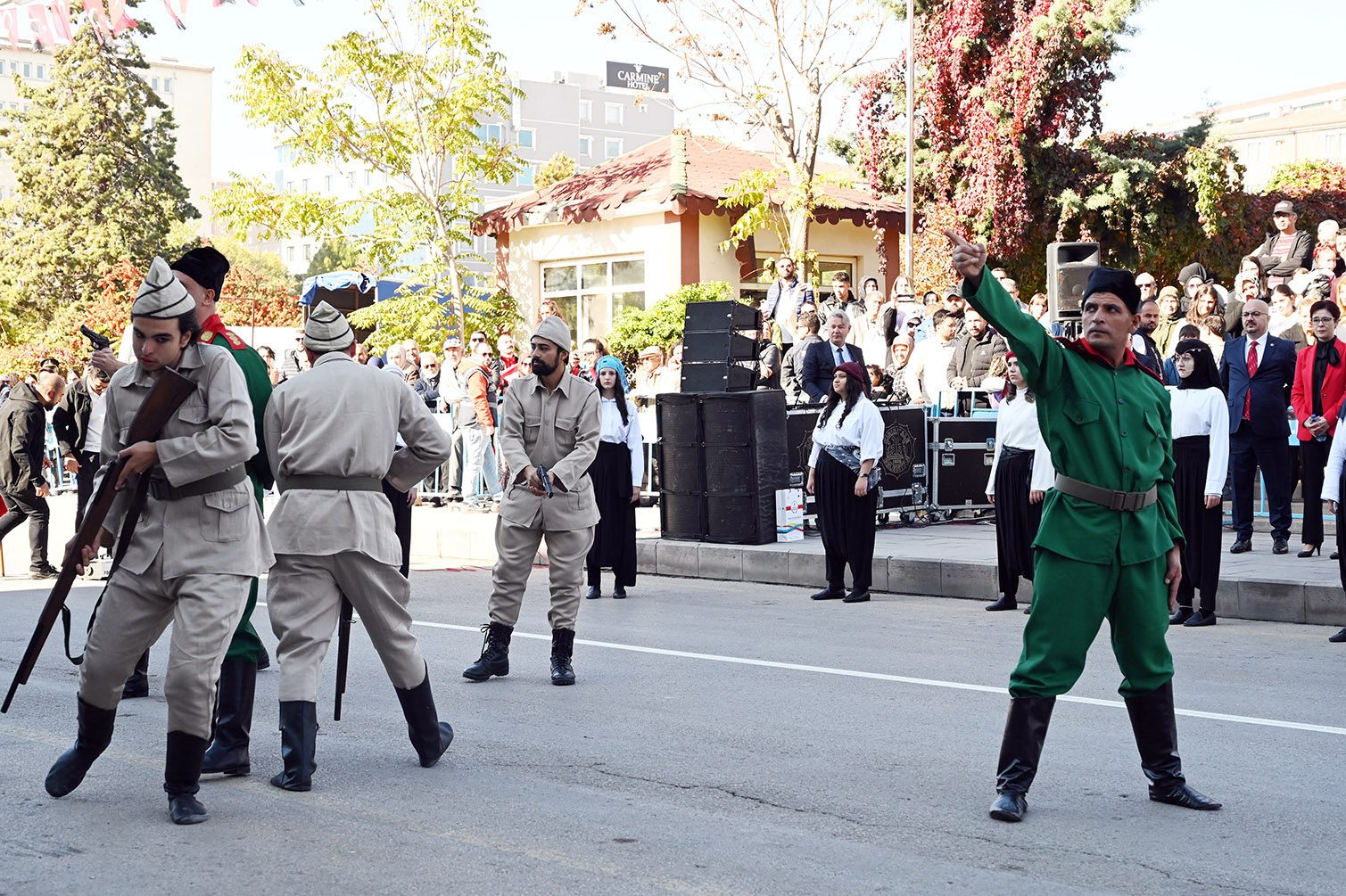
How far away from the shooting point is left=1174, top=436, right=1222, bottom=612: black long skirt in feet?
33.3

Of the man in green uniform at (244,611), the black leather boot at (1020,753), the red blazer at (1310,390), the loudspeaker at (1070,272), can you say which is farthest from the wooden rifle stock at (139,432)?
the loudspeaker at (1070,272)

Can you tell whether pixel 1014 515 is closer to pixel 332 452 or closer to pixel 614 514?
pixel 614 514

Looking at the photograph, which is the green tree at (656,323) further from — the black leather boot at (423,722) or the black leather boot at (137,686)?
the black leather boot at (423,722)

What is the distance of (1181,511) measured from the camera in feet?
33.6

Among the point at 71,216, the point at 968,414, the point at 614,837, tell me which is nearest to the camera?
the point at 614,837

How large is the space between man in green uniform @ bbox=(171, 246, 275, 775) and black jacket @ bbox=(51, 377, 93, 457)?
28.6 feet

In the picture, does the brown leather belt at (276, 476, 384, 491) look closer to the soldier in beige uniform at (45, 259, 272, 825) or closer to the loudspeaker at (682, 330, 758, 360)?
the soldier in beige uniform at (45, 259, 272, 825)

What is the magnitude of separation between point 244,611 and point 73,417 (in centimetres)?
920

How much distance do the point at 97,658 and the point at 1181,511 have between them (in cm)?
741

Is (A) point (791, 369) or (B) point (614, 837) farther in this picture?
(A) point (791, 369)

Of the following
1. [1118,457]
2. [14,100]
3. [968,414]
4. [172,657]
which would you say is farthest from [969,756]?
[14,100]

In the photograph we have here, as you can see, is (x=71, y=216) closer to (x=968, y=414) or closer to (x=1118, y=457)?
(x=968, y=414)

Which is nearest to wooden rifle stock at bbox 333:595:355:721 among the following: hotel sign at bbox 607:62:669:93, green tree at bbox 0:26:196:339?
green tree at bbox 0:26:196:339

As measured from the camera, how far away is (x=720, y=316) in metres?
14.4
